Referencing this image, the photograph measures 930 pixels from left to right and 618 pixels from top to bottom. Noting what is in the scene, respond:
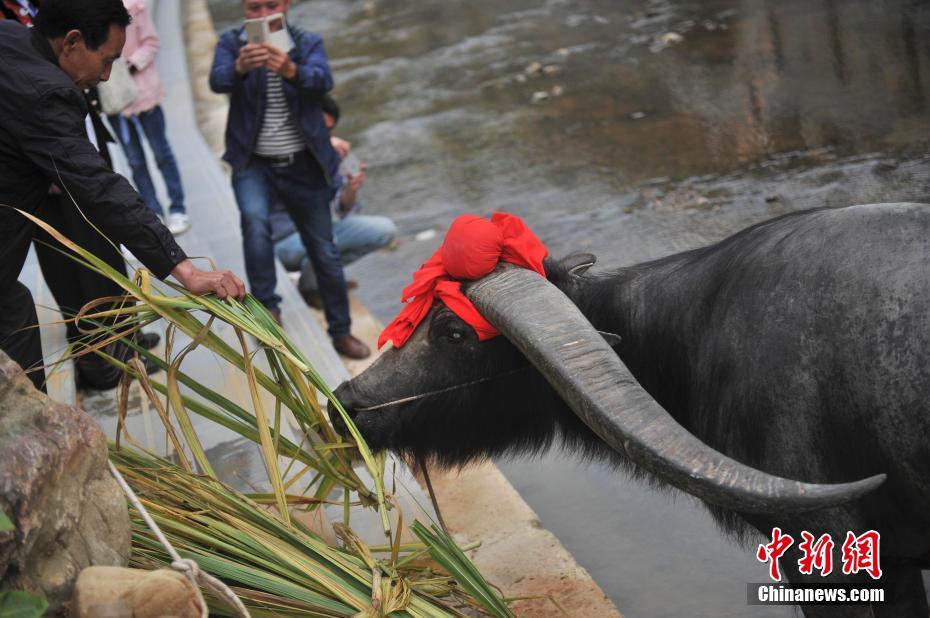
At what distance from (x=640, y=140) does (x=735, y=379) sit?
5.86 meters

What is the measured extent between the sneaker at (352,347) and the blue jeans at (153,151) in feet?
7.18

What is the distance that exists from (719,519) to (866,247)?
100 centimetres

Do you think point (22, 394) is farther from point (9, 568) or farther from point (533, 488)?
point (533, 488)

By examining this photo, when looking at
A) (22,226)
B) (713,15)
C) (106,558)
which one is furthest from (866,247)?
(713,15)

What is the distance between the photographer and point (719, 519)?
3.20m

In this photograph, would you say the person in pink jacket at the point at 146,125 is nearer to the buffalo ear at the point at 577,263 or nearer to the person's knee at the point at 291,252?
the person's knee at the point at 291,252

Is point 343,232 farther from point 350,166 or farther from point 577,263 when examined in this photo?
point 577,263

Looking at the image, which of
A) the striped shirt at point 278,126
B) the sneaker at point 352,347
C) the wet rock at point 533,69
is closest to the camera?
the striped shirt at point 278,126

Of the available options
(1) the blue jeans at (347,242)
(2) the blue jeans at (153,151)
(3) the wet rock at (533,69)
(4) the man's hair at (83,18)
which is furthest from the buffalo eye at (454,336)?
(3) the wet rock at (533,69)

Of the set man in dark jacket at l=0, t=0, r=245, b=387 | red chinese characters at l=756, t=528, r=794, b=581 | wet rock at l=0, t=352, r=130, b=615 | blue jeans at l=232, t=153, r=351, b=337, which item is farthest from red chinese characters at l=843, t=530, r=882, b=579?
blue jeans at l=232, t=153, r=351, b=337

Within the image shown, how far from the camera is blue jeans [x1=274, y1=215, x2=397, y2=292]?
21.5ft

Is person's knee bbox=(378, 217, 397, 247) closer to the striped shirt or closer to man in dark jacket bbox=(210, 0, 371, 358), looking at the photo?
man in dark jacket bbox=(210, 0, 371, 358)

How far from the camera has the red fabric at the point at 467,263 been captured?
10.6 ft

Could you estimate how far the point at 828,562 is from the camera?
2793 mm
